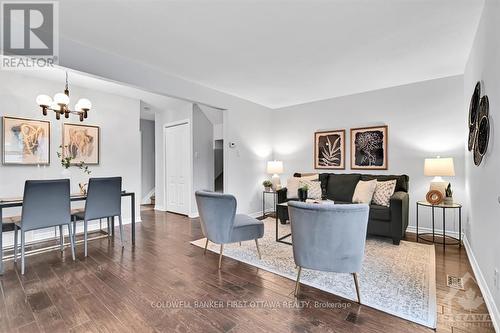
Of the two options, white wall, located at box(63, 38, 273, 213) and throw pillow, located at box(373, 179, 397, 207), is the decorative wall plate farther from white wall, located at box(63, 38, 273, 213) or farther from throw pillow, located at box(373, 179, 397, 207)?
white wall, located at box(63, 38, 273, 213)

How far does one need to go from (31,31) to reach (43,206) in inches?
73.6

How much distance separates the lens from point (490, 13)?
1.93 m

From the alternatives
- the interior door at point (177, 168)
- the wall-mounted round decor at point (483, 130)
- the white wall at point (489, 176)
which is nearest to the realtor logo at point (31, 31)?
the interior door at point (177, 168)

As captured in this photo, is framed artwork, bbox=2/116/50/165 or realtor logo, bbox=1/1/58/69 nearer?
realtor logo, bbox=1/1/58/69

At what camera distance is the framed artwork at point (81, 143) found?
3.98 metres

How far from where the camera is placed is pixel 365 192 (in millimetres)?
3791

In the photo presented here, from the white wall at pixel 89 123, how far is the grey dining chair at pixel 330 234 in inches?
154

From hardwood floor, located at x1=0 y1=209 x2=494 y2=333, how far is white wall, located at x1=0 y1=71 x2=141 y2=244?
1.36 meters

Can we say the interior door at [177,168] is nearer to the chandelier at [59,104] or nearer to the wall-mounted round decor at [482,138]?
the chandelier at [59,104]

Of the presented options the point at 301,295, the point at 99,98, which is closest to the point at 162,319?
the point at 301,295

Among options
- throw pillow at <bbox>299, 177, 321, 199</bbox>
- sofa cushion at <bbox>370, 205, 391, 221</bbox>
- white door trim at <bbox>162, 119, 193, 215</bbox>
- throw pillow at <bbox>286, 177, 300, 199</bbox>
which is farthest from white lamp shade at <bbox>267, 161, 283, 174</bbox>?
sofa cushion at <bbox>370, 205, 391, 221</bbox>

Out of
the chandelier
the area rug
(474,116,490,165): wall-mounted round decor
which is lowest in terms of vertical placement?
the area rug

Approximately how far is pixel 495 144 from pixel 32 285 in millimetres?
4150

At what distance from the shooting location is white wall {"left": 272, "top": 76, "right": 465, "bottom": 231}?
3.69 meters
